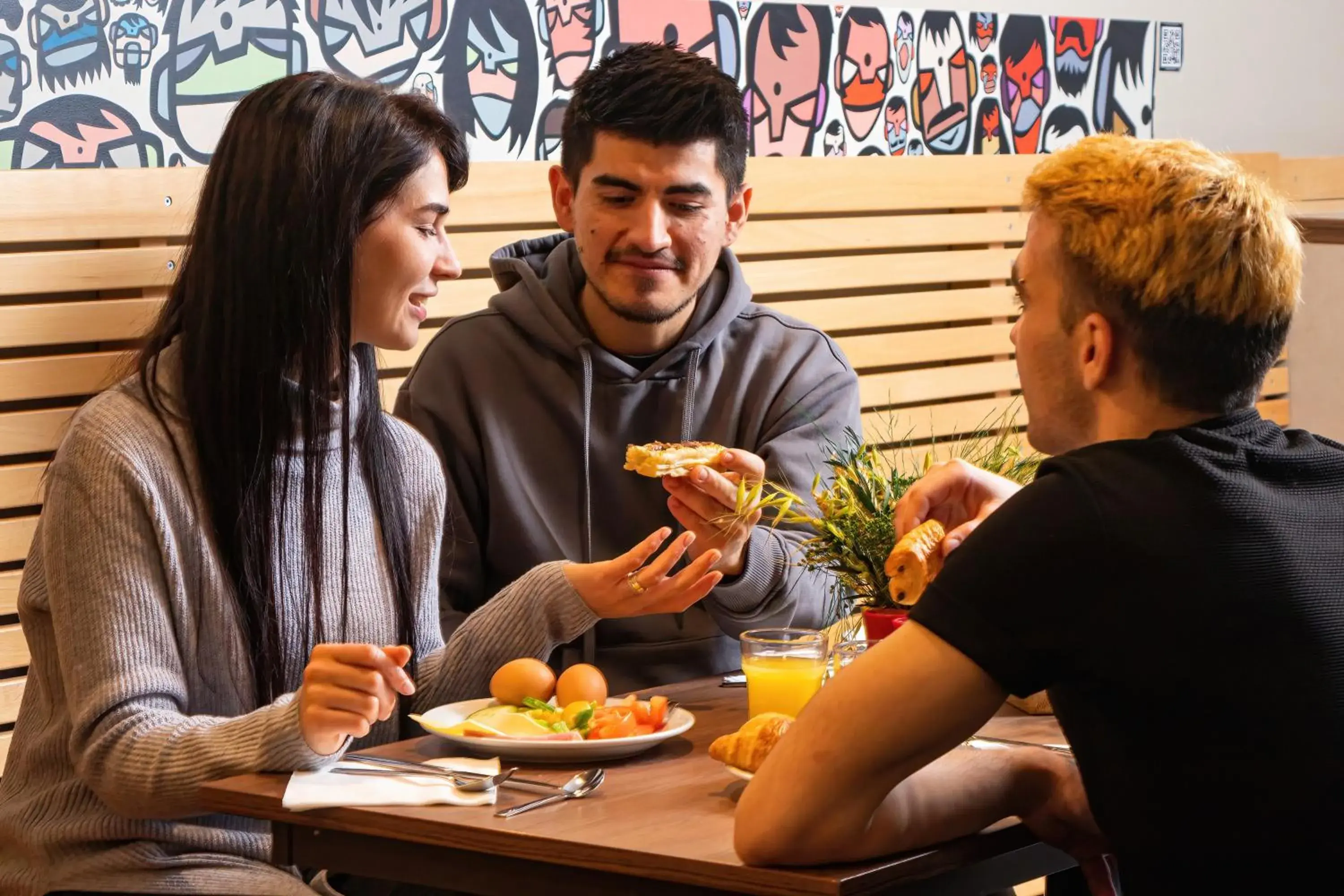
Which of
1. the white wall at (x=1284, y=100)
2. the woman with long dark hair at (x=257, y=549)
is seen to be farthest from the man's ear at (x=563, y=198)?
the white wall at (x=1284, y=100)

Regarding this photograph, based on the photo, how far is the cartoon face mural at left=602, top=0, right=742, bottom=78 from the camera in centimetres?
375

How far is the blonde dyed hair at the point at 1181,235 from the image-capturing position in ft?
4.40

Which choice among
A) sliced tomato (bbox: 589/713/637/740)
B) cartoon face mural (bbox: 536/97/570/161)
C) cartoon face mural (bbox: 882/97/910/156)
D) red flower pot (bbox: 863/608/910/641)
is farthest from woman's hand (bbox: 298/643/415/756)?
cartoon face mural (bbox: 882/97/910/156)

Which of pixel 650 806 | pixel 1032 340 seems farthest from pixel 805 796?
pixel 1032 340

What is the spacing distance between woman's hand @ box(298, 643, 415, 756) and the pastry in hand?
1.80 ft

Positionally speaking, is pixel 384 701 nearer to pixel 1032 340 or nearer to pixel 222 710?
pixel 222 710

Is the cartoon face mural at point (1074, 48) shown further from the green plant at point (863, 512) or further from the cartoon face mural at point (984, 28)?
the green plant at point (863, 512)

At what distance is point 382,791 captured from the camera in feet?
5.21

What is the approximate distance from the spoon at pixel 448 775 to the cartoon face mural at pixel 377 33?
2.01m

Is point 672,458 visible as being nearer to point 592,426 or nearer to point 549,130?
point 592,426

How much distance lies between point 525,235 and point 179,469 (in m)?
1.78

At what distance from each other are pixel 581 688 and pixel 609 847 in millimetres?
481

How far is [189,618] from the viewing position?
6.12ft

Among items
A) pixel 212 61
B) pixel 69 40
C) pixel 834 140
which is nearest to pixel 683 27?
pixel 834 140
